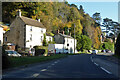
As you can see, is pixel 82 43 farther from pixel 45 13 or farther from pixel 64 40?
pixel 45 13

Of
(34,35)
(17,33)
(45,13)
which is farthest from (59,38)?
(17,33)

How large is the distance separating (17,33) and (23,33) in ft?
8.75

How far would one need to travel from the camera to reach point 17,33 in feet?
184

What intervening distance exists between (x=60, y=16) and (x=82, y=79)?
9280cm

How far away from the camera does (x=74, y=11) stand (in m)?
109

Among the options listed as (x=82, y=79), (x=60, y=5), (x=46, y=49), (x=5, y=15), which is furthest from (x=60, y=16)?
(x=82, y=79)

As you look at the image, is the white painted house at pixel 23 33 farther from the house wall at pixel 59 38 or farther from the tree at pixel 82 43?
the tree at pixel 82 43

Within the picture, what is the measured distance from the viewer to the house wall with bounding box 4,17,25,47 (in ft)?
180

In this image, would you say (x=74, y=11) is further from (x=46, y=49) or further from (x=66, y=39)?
(x=46, y=49)

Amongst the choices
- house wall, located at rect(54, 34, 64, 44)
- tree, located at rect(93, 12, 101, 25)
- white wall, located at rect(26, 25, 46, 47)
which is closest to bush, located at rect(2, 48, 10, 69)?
white wall, located at rect(26, 25, 46, 47)

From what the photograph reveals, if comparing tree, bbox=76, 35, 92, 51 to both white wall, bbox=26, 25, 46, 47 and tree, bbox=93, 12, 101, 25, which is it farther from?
tree, bbox=93, 12, 101, 25

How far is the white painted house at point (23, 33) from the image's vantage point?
2142 inches

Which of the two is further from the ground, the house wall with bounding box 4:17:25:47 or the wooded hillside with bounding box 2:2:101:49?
the wooded hillside with bounding box 2:2:101:49

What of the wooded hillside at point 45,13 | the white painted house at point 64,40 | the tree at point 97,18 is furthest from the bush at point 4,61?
the tree at point 97,18
